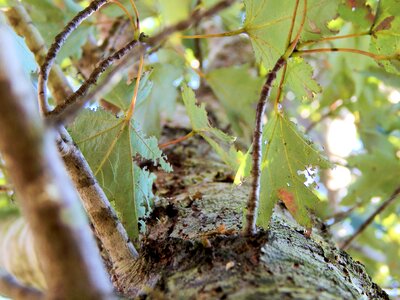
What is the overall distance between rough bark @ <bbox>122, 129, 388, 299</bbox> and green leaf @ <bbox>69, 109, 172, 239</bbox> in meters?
0.06

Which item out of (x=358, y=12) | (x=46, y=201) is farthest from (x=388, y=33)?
(x=46, y=201)

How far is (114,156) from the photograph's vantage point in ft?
2.67

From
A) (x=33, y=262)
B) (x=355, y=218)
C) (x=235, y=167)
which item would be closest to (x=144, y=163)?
(x=235, y=167)

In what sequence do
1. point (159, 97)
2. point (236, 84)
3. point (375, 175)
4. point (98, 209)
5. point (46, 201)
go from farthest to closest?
point (375, 175) < point (236, 84) < point (159, 97) < point (98, 209) < point (46, 201)

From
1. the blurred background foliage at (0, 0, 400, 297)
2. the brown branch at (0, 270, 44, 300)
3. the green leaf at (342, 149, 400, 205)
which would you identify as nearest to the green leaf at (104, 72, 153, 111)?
the blurred background foliage at (0, 0, 400, 297)

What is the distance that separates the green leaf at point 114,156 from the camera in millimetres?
795

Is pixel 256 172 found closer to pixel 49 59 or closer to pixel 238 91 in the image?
pixel 49 59

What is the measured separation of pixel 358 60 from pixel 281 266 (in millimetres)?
1124

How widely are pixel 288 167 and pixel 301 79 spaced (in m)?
0.18

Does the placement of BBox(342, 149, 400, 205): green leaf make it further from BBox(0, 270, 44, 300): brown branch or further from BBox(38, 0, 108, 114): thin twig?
BBox(0, 270, 44, 300): brown branch

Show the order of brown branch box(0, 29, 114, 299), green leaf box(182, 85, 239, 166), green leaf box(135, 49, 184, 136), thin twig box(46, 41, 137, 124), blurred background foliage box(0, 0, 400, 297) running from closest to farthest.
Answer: brown branch box(0, 29, 114, 299)
thin twig box(46, 41, 137, 124)
green leaf box(182, 85, 239, 166)
blurred background foliage box(0, 0, 400, 297)
green leaf box(135, 49, 184, 136)

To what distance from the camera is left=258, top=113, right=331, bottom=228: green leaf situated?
2.48 feet

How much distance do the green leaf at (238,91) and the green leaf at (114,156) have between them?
0.57 metres

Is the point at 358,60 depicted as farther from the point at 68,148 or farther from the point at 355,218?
the point at 68,148
